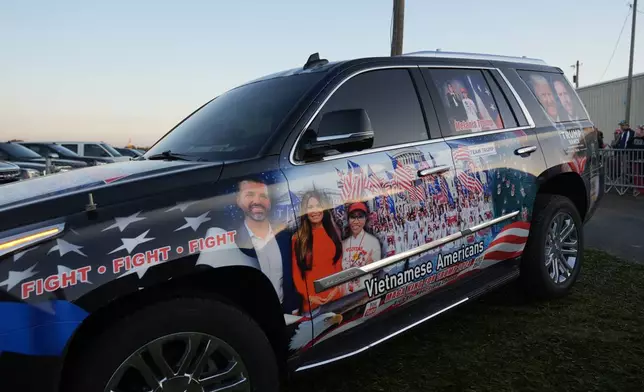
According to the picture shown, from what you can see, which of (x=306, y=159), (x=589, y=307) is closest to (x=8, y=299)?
(x=306, y=159)

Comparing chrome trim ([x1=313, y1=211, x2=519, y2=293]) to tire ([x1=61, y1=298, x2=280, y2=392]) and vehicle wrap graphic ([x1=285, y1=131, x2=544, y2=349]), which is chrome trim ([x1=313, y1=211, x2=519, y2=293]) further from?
tire ([x1=61, y1=298, x2=280, y2=392])

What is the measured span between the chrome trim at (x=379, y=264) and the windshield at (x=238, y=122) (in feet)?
2.30

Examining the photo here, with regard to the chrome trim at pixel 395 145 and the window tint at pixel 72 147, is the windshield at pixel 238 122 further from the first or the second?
the window tint at pixel 72 147

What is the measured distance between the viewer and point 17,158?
41.1ft

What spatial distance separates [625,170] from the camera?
1129 centimetres

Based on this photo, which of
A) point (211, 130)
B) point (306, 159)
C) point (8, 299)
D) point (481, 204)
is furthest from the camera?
point (481, 204)

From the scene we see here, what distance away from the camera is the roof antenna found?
298cm

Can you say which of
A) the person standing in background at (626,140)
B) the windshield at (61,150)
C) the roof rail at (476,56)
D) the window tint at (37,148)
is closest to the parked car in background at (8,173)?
the windshield at (61,150)

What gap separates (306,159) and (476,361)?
1.66 metres

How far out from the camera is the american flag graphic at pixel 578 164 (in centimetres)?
391

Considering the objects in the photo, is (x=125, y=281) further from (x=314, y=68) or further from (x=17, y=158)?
(x=17, y=158)

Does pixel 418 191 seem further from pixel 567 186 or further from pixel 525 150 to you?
pixel 567 186

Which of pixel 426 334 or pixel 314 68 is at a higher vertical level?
pixel 314 68

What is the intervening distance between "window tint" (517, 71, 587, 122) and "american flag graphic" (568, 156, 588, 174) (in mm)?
342
